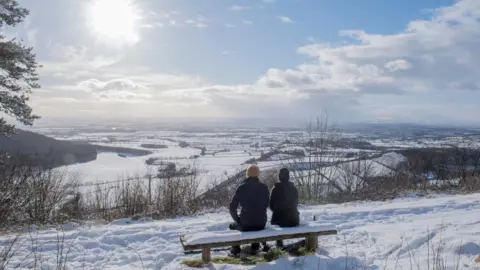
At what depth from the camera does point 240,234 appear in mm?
5871

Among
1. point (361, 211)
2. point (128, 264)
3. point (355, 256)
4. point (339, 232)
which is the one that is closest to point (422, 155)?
point (361, 211)

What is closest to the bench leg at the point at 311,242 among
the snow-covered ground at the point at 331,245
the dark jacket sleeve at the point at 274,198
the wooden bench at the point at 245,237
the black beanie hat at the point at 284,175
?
the wooden bench at the point at 245,237

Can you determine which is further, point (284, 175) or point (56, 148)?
point (56, 148)

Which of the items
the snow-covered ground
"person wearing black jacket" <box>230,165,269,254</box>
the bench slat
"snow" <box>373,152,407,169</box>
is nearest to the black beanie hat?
"person wearing black jacket" <box>230,165,269,254</box>

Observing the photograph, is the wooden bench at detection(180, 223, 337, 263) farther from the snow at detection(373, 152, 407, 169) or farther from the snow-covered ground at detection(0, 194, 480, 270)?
the snow at detection(373, 152, 407, 169)

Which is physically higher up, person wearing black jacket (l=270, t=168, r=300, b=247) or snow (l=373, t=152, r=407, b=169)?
person wearing black jacket (l=270, t=168, r=300, b=247)

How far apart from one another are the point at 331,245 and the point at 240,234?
2.08 meters

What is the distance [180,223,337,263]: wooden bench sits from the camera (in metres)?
5.63

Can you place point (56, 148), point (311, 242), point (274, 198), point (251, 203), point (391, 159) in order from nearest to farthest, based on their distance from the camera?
point (251, 203), point (311, 242), point (274, 198), point (391, 159), point (56, 148)

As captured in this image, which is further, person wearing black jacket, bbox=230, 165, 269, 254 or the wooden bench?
person wearing black jacket, bbox=230, 165, 269, 254

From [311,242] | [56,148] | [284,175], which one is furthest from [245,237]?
[56,148]

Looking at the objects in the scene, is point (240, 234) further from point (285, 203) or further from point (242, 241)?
point (285, 203)

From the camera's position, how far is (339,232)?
304 inches

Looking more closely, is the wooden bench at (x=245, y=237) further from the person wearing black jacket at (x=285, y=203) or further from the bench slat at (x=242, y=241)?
the person wearing black jacket at (x=285, y=203)
